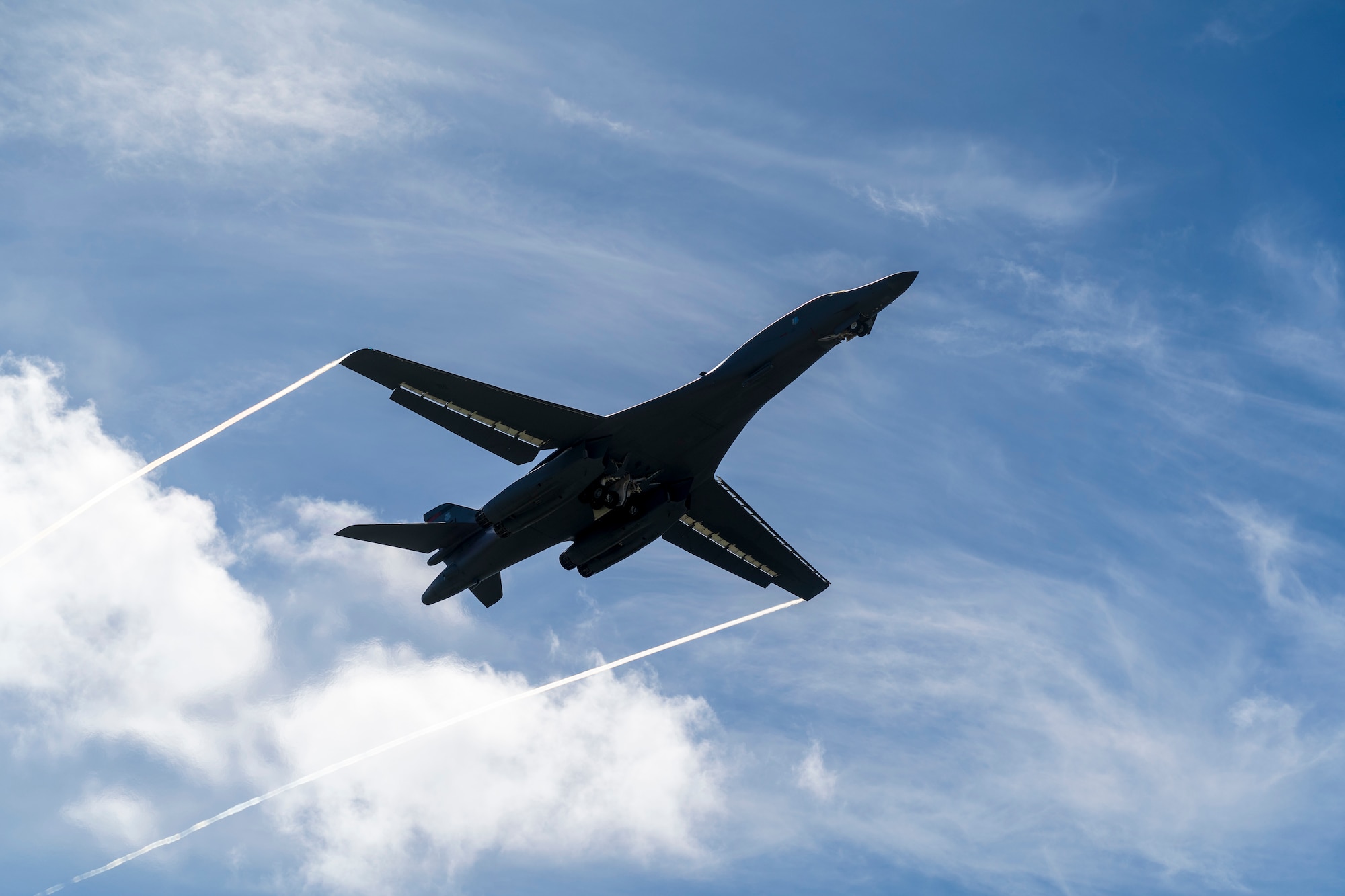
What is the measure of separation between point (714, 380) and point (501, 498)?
10019mm

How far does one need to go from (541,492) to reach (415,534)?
7.49 meters

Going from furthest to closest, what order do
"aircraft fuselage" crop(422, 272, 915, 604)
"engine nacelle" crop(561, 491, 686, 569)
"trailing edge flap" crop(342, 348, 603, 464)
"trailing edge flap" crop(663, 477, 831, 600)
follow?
1. "trailing edge flap" crop(663, 477, 831, 600)
2. "engine nacelle" crop(561, 491, 686, 569)
3. "aircraft fuselage" crop(422, 272, 915, 604)
4. "trailing edge flap" crop(342, 348, 603, 464)

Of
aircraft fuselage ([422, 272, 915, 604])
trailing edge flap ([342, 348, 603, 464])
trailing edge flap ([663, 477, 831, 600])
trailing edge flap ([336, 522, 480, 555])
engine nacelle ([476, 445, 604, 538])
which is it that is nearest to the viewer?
trailing edge flap ([342, 348, 603, 464])

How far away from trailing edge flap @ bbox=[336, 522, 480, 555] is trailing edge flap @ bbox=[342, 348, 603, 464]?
4070 mm

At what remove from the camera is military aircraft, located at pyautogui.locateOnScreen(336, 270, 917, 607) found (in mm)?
38844

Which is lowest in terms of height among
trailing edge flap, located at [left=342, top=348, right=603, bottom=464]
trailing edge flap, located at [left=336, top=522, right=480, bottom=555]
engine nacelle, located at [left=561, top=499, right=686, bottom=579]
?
engine nacelle, located at [left=561, top=499, right=686, bottom=579]

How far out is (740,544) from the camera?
161 ft

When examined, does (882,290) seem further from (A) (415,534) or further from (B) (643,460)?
(A) (415,534)

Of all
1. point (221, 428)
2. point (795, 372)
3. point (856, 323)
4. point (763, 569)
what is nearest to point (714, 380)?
point (795, 372)

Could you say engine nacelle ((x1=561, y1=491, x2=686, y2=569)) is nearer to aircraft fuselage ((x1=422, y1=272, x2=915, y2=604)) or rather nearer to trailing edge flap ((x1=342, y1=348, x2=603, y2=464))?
aircraft fuselage ((x1=422, y1=272, x2=915, y2=604))

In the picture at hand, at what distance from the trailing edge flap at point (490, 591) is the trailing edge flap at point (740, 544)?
8577 millimetres

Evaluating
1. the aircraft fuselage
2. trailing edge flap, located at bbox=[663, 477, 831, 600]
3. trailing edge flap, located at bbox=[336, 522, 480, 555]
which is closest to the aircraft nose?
the aircraft fuselage

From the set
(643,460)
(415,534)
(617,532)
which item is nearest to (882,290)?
(643,460)

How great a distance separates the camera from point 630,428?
39.9m
